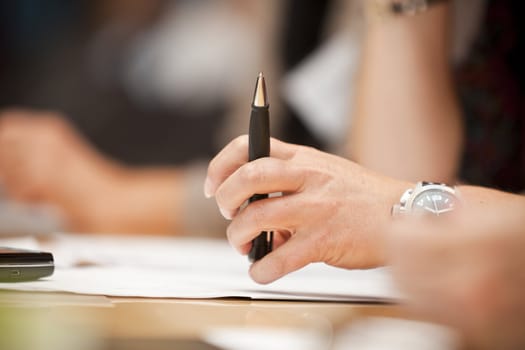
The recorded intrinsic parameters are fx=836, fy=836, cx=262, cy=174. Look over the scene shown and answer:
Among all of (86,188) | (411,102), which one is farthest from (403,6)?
(86,188)

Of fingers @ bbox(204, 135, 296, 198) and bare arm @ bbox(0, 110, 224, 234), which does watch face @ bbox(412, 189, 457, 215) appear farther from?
bare arm @ bbox(0, 110, 224, 234)

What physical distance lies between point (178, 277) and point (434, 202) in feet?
0.88

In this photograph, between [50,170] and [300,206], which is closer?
[300,206]

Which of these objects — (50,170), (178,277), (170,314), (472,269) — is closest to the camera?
(472,269)

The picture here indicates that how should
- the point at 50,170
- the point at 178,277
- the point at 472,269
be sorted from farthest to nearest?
the point at 50,170, the point at 178,277, the point at 472,269

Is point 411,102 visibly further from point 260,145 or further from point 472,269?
point 472,269

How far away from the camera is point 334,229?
0.73 meters

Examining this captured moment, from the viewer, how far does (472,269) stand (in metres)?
0.41

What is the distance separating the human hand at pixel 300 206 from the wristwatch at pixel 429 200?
1 cm

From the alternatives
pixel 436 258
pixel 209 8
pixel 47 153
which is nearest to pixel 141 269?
pixel 436 258

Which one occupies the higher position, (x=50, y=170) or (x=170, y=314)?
(x=50, y=170)

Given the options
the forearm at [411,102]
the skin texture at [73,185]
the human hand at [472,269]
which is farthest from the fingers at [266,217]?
the skin texture at [73,185]

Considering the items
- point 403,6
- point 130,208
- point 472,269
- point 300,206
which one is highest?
point 403,6

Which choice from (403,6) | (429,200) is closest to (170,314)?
(429,200)
